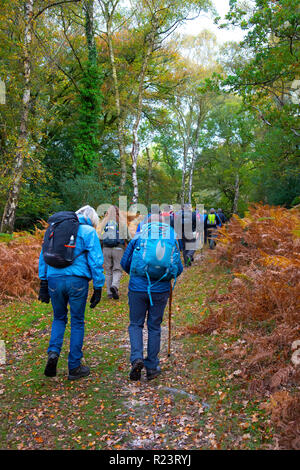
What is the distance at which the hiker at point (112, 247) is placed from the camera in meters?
8.73

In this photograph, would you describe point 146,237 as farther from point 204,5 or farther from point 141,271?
point 204,5

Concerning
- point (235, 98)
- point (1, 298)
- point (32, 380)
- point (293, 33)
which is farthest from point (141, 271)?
point (235, 98)

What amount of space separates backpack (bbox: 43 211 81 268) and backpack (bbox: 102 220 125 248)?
415 cm

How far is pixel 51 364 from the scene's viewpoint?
15.0ft

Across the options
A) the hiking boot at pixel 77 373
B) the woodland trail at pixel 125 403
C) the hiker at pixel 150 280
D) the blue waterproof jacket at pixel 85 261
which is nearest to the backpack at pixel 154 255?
the hiker at pixel 150 280

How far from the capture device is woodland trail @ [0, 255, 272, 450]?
3.39m

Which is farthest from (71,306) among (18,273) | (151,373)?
(18,273)

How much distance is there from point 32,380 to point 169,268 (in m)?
2.31

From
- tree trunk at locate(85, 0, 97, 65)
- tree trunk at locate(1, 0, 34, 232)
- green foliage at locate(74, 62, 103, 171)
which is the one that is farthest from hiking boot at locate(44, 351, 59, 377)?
tree trunk at locate(85, 0, 97, 65)

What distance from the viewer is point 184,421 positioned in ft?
12.1

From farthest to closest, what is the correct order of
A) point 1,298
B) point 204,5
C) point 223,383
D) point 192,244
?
point 204,5 → point 192,244 → point 1,298 → point 223,383

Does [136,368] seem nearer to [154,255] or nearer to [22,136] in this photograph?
[154,255]

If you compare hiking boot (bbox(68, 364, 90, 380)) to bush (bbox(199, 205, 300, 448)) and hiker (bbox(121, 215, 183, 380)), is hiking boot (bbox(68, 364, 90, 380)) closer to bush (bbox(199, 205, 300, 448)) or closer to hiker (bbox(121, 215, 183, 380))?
hiker (bbox(121, 215, 183, 380))

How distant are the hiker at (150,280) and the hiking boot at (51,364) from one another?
972 mm
